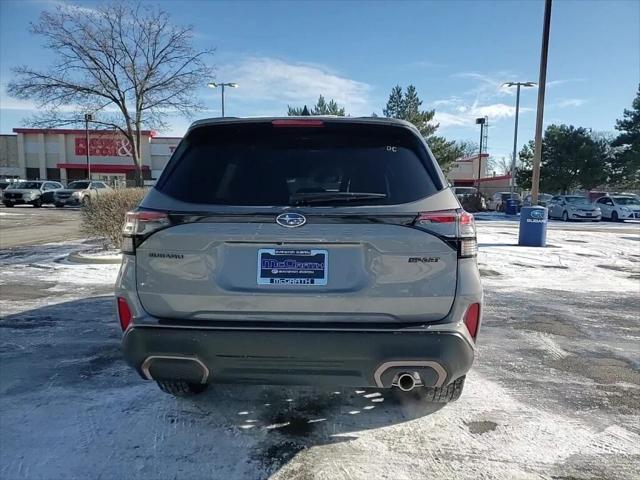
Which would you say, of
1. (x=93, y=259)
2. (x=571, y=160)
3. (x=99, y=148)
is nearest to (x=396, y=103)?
(x=571, y=160)

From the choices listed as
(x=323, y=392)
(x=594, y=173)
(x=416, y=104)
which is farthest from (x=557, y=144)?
(x=323, y=392)

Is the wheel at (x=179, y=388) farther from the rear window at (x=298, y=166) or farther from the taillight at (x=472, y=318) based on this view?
the taillight at (x=472, y=318)

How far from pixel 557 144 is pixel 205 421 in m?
47.7

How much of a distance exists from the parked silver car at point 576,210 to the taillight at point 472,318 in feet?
94.1

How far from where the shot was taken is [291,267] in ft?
8.11

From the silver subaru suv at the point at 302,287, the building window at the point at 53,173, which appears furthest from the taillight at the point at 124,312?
the building window at the point at 53,173

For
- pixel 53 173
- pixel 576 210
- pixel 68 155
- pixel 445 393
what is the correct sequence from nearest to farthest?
pixel 445 393 < pixel 576 210 < pixel 68 155 < pixel 53 173

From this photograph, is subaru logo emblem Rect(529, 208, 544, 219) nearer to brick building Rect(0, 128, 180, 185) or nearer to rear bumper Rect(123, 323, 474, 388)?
rear bumper Rect(123, 323, 474, 388)

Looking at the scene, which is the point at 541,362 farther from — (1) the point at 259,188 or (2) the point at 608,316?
(1) the point at 259,188

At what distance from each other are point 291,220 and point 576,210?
2929 centimetres

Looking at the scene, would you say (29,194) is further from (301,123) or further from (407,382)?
(407,382)

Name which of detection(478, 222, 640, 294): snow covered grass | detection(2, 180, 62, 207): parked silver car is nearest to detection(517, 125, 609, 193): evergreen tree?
detection(478, 222, 640, 294): snow covered grass

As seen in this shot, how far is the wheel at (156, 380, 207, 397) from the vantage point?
3.20 metres

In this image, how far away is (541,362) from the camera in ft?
14.3
